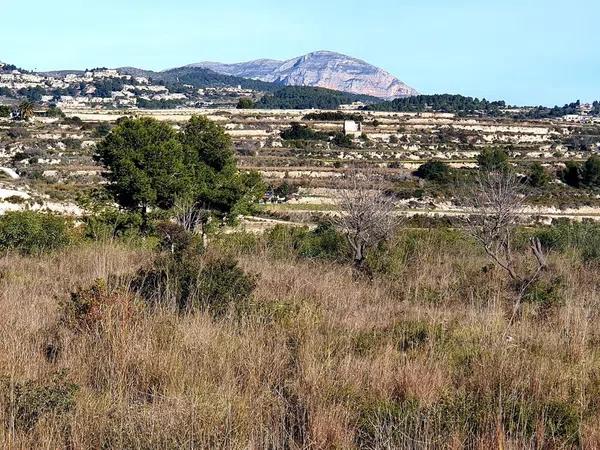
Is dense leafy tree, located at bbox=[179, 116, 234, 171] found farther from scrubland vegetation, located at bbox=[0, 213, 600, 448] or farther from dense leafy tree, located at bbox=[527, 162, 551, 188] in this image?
dense leafy tree, located at bbox=[527, 162, 551, 188]

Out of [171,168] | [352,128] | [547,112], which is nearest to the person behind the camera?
[171,168]

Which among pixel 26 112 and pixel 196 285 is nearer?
pixel 196 285

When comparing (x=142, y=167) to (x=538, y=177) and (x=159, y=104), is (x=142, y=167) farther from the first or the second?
(x=159, y=104)

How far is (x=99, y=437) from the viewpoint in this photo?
2865mm

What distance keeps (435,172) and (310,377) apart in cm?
4727

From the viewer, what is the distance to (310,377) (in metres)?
3.47

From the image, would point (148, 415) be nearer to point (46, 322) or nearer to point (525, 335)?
point (46, 322)

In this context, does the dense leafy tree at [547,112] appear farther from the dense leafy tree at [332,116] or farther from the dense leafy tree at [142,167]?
the dense leafy tree at [142,167]

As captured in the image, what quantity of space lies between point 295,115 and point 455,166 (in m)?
35.1

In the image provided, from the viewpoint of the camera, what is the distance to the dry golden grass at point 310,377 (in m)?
2.90

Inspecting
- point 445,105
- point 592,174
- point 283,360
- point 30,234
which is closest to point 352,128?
point 592,174

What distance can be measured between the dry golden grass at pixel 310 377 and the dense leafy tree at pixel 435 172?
1722 inches

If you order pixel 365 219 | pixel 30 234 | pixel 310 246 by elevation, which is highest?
pixel 365 219

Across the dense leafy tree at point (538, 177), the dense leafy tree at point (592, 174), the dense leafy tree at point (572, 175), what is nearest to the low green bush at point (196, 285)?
the dense leafy tree at point (538, 177)
